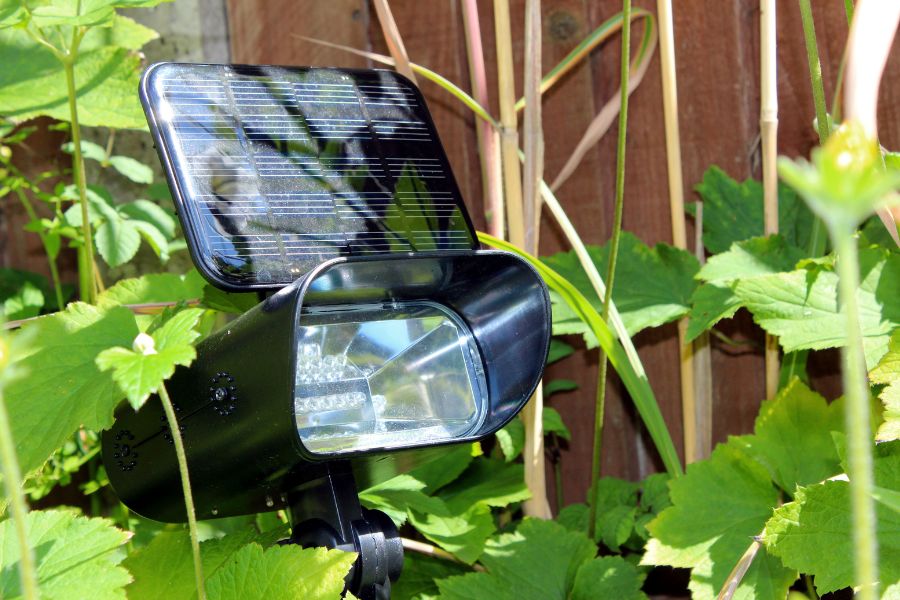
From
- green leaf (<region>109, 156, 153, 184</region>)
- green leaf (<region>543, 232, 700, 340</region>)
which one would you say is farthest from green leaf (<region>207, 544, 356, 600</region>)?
green leaf (<region>109, 156, 153, 184</region>)

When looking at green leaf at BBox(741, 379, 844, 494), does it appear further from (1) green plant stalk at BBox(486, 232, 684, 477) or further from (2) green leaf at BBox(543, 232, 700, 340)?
(2) green leaf at BBox(543, 232, 700, 340)

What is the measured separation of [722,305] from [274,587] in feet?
2.27

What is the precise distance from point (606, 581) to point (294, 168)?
0.63 metres

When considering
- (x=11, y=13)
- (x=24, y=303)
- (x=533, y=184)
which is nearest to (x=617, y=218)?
(x=533, y=184)

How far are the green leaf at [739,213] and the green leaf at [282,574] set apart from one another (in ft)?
2.79

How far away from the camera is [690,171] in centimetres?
150

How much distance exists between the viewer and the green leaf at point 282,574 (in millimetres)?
769

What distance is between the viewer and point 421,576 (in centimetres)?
131

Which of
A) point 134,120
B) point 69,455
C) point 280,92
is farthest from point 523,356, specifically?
point 69,455

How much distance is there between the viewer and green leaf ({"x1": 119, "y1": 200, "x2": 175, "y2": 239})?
62.5 inches

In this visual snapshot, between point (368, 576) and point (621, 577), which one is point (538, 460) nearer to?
point (621, 577)

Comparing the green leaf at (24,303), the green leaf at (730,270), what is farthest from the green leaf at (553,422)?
the green leaf at (24,303)

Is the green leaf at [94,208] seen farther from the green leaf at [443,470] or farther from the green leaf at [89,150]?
the green leaf at [443,470]

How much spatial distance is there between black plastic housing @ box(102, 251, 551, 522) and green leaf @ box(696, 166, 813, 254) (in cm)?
62
